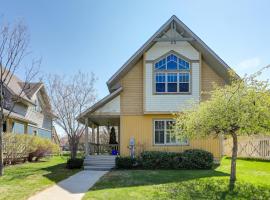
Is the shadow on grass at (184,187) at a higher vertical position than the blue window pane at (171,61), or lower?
lower

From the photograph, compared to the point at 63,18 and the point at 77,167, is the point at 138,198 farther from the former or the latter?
the point at 63,18

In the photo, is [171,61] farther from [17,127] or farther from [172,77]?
[17,127]

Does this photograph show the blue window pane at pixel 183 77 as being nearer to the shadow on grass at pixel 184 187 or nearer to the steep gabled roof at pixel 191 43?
the steep gabled roof at pixel 191 43

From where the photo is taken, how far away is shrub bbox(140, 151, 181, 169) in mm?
19672

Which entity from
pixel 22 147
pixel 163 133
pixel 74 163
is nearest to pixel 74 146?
pixel 74 163

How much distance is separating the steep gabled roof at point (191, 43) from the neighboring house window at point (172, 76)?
1220 mm

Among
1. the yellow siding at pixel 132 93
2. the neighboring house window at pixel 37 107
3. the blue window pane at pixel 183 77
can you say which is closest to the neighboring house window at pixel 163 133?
the yellow siding at pixel 132 93

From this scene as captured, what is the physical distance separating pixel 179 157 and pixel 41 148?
42.1ft

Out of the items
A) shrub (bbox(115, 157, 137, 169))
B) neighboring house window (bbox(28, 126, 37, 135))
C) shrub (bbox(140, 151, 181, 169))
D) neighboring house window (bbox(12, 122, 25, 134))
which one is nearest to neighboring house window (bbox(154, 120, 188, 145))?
shrub (bbox(140, 151, 181, 169))

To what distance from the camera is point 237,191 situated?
38.5ft

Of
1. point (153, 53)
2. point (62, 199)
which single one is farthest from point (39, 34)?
point (62, 199)

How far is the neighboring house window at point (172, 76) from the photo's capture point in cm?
2164

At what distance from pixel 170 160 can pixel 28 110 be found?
17.0m

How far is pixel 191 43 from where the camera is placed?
71.6ft
